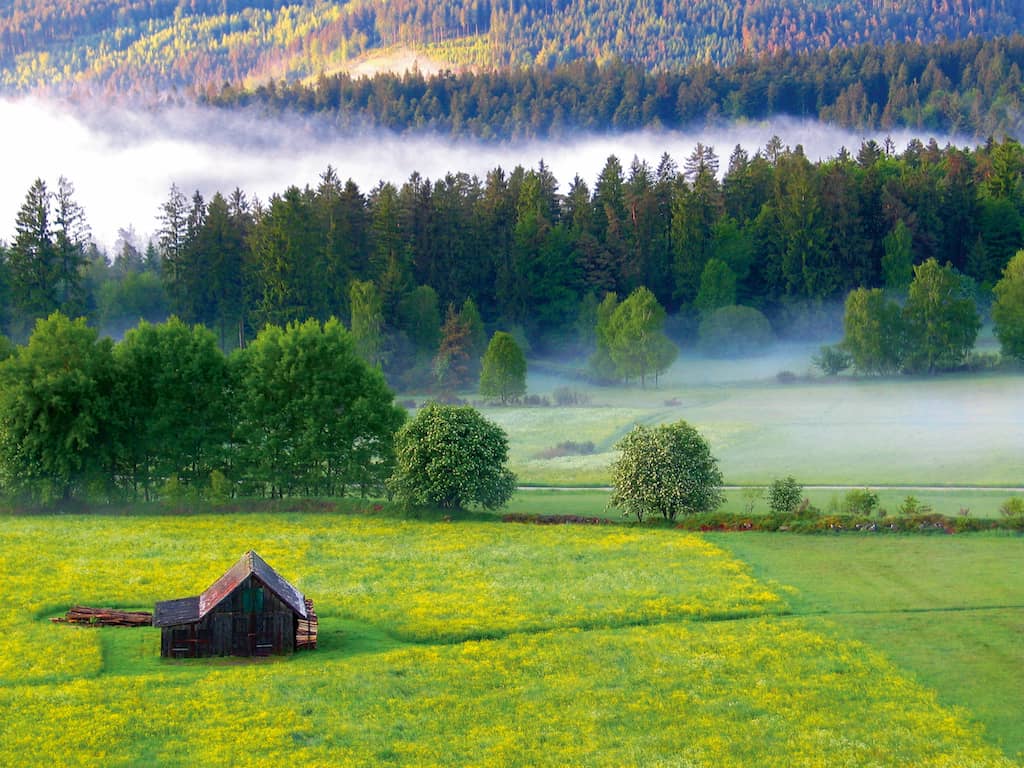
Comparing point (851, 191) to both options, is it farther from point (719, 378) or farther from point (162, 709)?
point (162, 709)

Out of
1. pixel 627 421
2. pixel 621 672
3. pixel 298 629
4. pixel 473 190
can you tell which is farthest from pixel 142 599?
pixel 473 190

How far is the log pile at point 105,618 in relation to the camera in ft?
143

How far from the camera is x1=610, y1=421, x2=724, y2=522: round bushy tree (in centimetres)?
6234

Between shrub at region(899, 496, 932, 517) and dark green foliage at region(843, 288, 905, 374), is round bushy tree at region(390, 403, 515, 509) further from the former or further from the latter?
dark green foliage at region(843, 288, 905, 374)

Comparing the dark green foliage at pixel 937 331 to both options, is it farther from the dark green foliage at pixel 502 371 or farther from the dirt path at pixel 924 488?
the dirt path at pixel 924 488

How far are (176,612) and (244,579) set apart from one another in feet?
9.88

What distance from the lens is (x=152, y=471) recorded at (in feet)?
240

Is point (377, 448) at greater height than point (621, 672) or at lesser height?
greater

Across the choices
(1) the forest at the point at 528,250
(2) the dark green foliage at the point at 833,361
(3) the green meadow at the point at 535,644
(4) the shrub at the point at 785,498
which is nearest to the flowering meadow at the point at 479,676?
(3) the green meadow at the point at 535,644

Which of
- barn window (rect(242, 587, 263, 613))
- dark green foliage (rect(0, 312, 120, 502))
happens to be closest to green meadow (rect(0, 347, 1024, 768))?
barn window (rect(242, 587, 263, 613))

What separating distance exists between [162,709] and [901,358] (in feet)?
335

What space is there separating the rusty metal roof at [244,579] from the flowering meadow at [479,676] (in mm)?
1774

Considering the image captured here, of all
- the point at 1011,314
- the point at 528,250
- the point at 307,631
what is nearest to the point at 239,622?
the point at 307,631

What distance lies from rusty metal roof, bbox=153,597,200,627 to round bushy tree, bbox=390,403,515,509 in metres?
24.0
